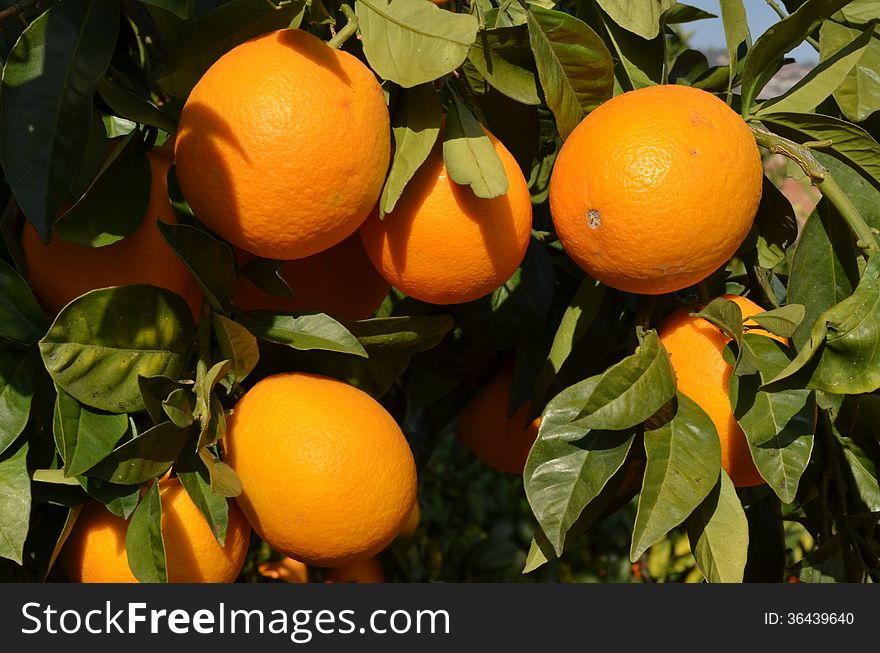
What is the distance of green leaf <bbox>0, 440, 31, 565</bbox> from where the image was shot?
2.39 feet

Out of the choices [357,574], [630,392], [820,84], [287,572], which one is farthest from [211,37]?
[287,572]

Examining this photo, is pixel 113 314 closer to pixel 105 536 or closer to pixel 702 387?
pixel 105 536

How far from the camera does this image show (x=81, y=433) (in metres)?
0.73

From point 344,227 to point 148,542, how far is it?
0.30 meters

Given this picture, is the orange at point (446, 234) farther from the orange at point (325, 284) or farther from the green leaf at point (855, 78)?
the green leaf at point (855, 78)

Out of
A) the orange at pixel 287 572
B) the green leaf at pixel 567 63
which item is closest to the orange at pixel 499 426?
the green leaf at pixel 567 63

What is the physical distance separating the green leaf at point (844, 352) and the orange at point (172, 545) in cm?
48

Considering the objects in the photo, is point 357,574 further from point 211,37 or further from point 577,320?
point 211,37

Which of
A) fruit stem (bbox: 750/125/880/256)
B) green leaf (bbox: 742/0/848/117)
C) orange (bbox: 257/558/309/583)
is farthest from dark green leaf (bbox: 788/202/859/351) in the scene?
orange (bbox: 257/558/309/583)

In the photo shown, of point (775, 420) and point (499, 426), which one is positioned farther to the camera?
point (499, 426)

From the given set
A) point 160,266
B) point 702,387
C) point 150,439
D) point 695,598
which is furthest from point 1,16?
point 695,598

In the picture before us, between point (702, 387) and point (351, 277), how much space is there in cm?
35

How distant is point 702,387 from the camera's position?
2.77 feet

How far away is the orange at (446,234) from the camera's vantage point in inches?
30.3
